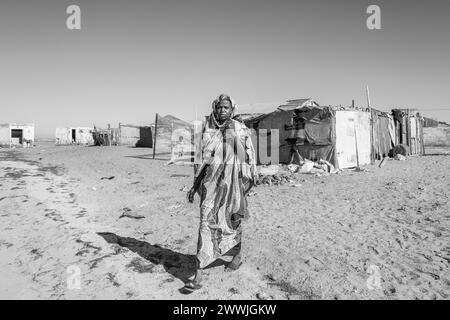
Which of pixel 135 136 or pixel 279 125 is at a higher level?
pixel 135 136

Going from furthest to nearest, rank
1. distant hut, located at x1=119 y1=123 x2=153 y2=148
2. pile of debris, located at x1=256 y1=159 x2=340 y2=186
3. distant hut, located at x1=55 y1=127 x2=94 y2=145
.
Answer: distant hut, located at x1=55 y1=127 x2=94 y2=145 → distant hut, located at x1=119 y1=123 x2=153 y2=148 → pile of debris, located at x1=256 y1=159 x2=340 y2=186

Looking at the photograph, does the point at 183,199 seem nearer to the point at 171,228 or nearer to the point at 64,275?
the point at 171,228

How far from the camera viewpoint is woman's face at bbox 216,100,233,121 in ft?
11.6

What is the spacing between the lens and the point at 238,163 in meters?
3.64

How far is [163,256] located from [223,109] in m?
2.24

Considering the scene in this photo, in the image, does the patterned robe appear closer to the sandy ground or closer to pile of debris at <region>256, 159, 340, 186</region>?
the sandy ground

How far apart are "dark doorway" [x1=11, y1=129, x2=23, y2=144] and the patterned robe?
40151mm

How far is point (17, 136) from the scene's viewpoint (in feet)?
123

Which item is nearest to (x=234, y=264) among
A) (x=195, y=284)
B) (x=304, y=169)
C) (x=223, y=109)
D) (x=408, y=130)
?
(x=195, y=284)

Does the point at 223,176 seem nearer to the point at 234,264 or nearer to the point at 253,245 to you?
the point at 234,264

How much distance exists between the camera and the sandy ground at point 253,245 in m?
3.38

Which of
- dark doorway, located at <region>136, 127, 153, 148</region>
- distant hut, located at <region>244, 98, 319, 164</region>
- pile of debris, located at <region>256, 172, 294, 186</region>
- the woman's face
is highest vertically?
dark doorway, located at <region>136, 127, 153, 148</region>

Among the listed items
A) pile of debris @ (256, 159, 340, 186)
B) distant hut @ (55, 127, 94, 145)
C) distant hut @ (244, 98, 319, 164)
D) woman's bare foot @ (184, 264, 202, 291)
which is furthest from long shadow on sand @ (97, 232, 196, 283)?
distant hut @ (55, 127, 94, 145)
